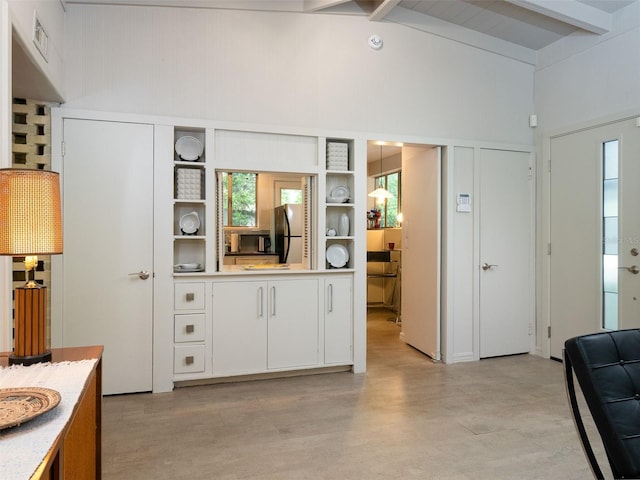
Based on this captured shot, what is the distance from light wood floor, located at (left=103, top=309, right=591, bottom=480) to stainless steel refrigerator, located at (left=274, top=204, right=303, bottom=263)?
3.78 feet

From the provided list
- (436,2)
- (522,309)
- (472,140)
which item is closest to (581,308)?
(522,309)

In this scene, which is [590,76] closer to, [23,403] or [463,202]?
[463,202]

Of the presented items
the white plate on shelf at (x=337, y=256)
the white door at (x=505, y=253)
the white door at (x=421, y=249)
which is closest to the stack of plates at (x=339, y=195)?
the white plate on shelf at (x=337, y=256)

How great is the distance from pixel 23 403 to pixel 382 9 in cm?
385

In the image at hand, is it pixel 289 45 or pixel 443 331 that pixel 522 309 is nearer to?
pixel 443 331

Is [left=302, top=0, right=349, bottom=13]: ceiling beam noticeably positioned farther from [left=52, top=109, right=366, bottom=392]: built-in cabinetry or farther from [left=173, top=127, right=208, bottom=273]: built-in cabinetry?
[left=173, top=127, right=208, bottom=273]: built-in cabinetry

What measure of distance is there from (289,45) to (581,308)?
3734 mm

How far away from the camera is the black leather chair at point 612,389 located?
130 centimetres

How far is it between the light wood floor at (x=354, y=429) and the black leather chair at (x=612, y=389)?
1076 mm

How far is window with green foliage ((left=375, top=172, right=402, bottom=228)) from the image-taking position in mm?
7361

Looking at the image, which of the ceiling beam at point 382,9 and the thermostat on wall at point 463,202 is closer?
the ceiling beam at point 382,9

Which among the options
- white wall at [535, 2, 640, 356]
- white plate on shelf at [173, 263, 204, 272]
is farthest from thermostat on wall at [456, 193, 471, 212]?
white plate on shelf at [173, 263, 204, 272]

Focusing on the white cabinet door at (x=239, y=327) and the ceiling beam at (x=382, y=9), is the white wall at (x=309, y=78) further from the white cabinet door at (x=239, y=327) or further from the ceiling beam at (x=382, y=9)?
the white cabinet door at (x=239, y=327)

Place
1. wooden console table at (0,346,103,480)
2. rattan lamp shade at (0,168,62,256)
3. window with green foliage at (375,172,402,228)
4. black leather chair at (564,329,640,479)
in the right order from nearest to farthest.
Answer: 1. wooden console table at (0,346,103,480)
2. black leather chair at (564,329,640,479)
3. rattan lamp shade at (0,168,62,256)
4. window with green foliage at (375,172,402,228)
